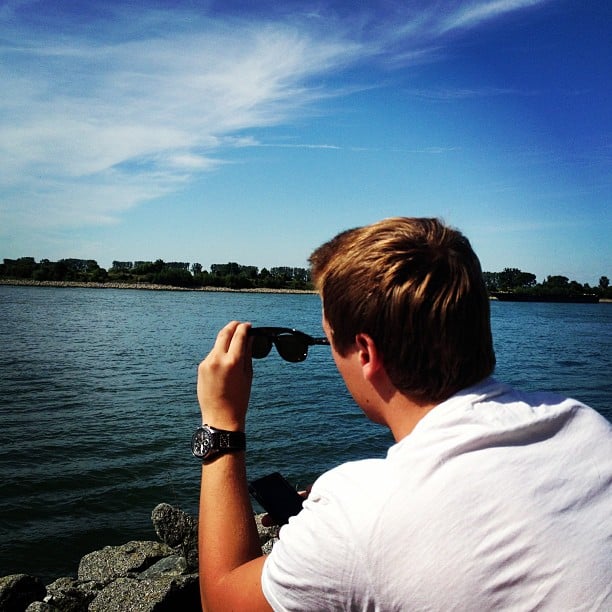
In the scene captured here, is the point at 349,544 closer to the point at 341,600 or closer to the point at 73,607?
the point at 341,600

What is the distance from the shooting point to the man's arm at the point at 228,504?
183 cm

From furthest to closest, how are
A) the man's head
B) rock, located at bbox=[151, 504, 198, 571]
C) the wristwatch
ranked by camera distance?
rock, located at bbox=[151, 504, 198, 571]
the wristwatch
the man's head

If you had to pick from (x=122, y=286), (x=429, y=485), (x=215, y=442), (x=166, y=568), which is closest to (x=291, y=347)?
(x=215, y=442)

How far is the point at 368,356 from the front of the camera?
1.89 m

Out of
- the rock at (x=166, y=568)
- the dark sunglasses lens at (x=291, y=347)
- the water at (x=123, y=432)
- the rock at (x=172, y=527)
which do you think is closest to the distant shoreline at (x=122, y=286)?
the water at (x=123, y=432)

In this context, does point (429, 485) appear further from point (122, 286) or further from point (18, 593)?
point (122, 286)

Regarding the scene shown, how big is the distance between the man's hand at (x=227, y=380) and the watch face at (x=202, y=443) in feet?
0.14

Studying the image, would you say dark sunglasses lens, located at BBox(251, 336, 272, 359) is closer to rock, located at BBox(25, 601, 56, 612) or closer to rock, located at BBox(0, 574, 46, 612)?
rock, located at BBox(25, 601, 56, 612)

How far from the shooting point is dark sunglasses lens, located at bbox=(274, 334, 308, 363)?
2.55 m

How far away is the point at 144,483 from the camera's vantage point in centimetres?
1213

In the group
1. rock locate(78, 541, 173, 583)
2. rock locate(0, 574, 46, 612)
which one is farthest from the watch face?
rock locate(78, 541, 173, 583)

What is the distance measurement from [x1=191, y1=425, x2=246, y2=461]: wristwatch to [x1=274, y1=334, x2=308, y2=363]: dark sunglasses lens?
51 centimetres

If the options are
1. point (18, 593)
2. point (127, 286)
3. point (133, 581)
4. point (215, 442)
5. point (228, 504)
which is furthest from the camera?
point (127, 286)

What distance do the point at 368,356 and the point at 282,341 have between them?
0.72 metres
